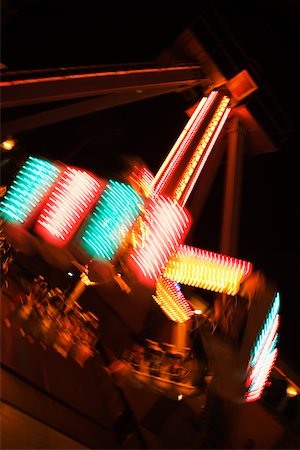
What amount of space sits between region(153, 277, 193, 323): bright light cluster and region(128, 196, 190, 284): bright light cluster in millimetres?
485

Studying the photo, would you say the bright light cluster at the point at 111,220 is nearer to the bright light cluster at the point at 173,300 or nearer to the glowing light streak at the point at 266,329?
the bright light cluster at the point at 173,300

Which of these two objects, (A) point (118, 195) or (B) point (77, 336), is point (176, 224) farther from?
(B) point (77, 336)

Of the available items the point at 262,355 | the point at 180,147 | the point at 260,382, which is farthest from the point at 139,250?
the point at 180,147

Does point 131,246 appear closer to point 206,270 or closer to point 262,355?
point 206,270

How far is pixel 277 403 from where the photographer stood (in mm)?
6176

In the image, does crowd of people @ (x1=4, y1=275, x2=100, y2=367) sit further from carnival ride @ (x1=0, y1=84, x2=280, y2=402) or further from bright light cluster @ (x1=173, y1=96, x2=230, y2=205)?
bright light cluster @ (x1=173, y1=96, x2=230, y2=205)

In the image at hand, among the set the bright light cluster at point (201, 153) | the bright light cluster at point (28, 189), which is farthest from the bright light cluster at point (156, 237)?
the bright light cluster at point (201, 153)

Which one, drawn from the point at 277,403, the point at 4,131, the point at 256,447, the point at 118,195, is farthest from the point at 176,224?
the point at 256,447

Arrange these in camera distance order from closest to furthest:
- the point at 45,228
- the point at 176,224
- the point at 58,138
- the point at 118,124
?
the point at 45,228
the point at 176,224
the point at 58,138
the point at 118,124

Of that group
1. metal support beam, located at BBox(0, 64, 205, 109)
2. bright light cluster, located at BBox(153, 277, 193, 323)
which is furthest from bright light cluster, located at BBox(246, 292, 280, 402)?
metal support beam, located at BBox(0, 64, 205, 109)

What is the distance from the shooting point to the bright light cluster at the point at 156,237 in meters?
3.78

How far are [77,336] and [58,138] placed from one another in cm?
373

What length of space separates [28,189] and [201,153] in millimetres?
2684

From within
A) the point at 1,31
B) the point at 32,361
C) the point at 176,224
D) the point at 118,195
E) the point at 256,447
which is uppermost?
the point at 1,31
